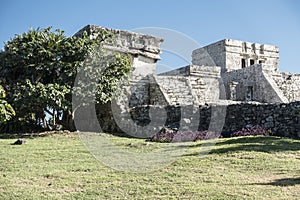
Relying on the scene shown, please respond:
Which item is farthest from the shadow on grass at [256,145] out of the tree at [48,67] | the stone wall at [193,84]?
the stone wall at [193,84]

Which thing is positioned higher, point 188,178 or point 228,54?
point 228,54

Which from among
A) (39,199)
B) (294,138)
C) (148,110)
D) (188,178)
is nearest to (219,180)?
(188,178)

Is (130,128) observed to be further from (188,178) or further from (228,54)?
(228,54)

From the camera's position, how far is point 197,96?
16625 millimetres

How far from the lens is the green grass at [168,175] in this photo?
5.32 metres

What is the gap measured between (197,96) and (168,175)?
10.5 meters

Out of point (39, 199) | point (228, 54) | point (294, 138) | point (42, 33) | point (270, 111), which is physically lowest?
point (39, 199)

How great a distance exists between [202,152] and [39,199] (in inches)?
169

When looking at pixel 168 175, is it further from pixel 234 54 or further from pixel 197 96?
pixel 234 54

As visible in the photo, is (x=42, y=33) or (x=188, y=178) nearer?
(x=188, y=178)

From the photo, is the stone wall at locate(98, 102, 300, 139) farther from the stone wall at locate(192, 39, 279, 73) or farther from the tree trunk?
the stone wall at locate(192, 39, 279, 73)

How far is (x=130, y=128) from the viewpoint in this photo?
538 inches

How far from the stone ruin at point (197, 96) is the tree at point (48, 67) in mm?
1478

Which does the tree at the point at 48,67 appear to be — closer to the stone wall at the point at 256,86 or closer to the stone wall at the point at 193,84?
the stone wall at the point at 193,84
